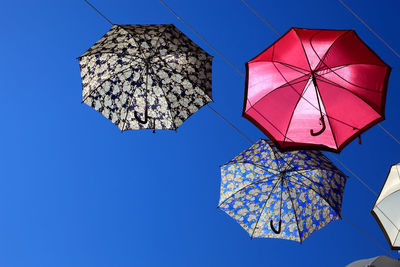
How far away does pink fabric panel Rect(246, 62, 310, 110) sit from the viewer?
334 inches

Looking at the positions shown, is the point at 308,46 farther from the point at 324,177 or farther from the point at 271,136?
the point at 324,177

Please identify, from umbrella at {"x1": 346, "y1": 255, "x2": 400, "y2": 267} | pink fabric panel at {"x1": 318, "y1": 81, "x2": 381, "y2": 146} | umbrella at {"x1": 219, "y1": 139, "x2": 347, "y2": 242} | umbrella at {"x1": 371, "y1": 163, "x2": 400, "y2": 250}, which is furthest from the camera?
umbrella at {"x1": 346, "y1": 255, "x2": 400, "y2": 267}

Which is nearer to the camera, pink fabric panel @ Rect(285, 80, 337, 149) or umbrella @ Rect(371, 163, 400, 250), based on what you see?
pink fabric panel @ Rect(285, 80, 337, 149)

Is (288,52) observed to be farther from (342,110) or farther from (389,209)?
(389,209)

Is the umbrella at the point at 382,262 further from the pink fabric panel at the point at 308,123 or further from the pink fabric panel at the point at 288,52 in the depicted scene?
the pink fabric panel at the point at 288,52

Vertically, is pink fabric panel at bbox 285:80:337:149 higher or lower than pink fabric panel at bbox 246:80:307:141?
lower

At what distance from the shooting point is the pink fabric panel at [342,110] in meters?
8.45

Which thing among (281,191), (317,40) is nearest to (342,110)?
(317,40)

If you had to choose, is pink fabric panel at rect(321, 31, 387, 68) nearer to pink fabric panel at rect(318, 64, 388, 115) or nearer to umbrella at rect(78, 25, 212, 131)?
pink fabric panel at rect(318, 64, 388, 115)

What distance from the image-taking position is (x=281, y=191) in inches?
404

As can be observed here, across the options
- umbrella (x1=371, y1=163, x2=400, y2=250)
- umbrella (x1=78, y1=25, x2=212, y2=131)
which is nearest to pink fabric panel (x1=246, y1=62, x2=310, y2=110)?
umbrella (x1=78, y1=25, x2=212, y2=131)

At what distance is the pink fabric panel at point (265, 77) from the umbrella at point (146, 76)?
2.12 feet

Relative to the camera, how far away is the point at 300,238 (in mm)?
10094

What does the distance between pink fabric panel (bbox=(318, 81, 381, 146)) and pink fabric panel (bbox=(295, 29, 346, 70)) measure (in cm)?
47
